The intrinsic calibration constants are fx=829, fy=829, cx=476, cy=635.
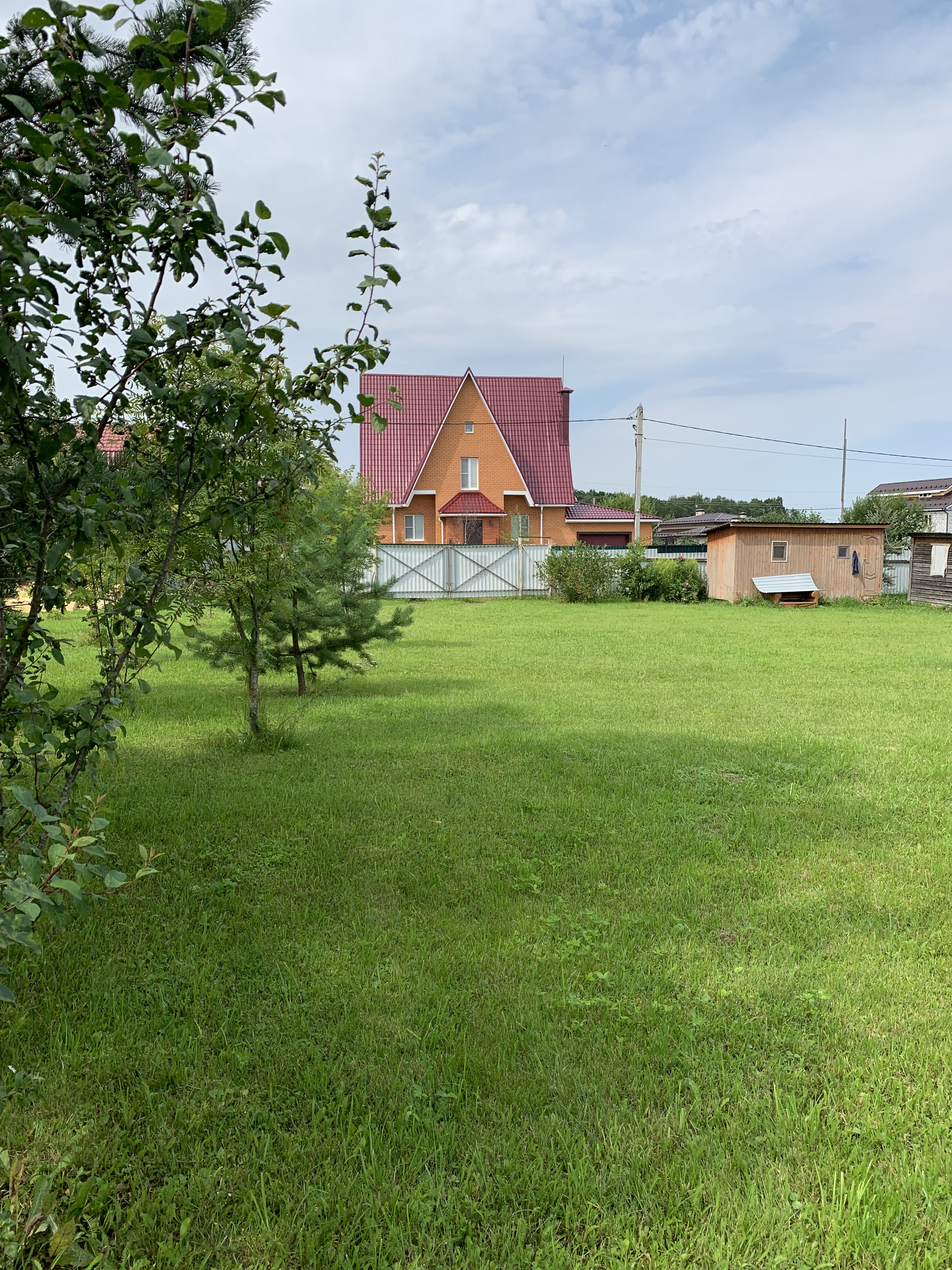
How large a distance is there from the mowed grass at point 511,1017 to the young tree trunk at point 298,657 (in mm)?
2214

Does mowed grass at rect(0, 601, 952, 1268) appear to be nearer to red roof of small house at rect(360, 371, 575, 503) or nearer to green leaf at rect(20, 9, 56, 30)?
green leaf at rect(20, 9, 56, 30)

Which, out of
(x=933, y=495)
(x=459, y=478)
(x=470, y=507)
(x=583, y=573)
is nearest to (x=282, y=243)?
(x=583, y=573)

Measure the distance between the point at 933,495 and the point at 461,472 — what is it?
33.8 meters

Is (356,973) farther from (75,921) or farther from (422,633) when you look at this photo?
(422,633)

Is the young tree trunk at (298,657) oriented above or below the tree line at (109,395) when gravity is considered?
below

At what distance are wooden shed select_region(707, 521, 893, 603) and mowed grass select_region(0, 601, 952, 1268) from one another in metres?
19.8

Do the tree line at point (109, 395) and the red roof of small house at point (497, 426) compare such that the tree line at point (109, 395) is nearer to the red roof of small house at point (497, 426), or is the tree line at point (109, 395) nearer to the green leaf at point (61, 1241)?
the green leaf at point (61, 1241)

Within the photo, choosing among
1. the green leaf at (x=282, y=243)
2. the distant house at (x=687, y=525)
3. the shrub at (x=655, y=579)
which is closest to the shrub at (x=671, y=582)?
the shrub at (x=655, y=579)

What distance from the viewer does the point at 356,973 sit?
3.27 meters

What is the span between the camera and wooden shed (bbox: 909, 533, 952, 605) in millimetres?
24797

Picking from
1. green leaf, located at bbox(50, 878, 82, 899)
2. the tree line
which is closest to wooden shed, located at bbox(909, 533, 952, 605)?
the tree line

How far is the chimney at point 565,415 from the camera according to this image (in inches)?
1351

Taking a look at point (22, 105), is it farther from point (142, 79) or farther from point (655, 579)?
point (655, 579)

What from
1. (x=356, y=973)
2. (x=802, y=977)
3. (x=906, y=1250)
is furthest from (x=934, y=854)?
(x=356, y=973)
